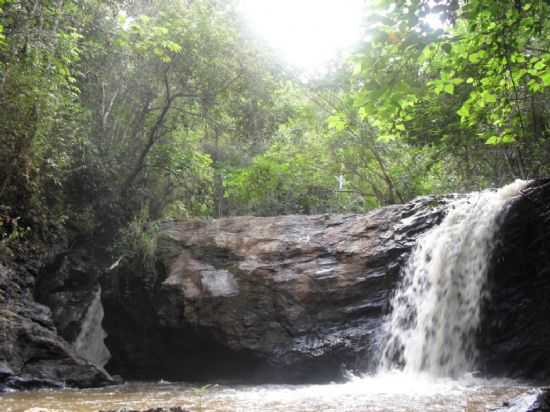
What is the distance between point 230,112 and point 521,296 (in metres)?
8.27

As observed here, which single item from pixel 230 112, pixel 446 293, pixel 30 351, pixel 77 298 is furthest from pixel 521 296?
pixel 77 298

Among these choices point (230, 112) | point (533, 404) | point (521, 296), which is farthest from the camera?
point (230, 112)

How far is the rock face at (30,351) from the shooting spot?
7.15 m

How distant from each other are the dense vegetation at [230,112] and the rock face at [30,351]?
0.81 m

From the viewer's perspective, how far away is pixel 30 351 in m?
7.49

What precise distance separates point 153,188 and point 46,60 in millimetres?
5360

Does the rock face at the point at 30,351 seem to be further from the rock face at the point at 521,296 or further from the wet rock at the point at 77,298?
the rock face at the point at 521,296

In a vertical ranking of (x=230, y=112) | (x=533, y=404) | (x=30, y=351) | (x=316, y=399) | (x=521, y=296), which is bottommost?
(x=316, y=399)

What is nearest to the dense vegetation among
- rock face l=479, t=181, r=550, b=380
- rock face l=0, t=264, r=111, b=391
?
rock face l=0, t=264, r=111, b=391

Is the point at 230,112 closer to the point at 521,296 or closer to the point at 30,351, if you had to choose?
the point at 30,351

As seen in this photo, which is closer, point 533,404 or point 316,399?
point 533,404

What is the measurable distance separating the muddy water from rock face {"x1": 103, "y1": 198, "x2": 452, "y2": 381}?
202 centimetres

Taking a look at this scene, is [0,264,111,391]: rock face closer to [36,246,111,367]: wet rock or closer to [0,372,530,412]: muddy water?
[0,372,530,412]: muddy water

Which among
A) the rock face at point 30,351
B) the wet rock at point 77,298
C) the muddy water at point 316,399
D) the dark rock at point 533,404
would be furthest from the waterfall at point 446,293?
the wet rock at point 77,298
